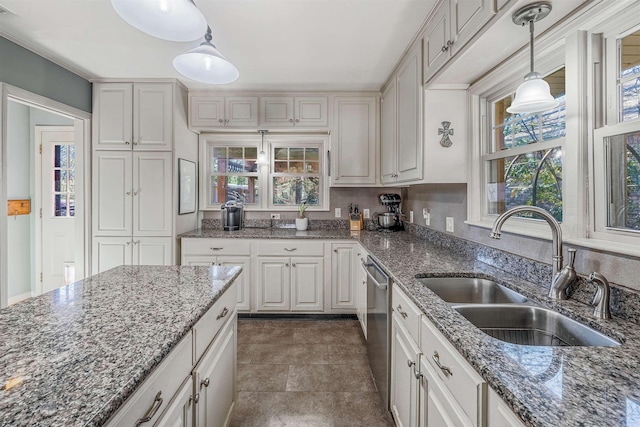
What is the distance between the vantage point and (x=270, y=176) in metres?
3.62

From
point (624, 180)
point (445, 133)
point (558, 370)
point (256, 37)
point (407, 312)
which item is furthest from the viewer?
point (256, 37)

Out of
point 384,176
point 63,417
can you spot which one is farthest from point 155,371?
point 384,176

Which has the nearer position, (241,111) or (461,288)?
(461,288)

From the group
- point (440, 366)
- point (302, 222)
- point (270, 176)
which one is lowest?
point (440, 366)

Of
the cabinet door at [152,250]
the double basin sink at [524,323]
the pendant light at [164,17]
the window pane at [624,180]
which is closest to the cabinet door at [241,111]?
the cabinet door at [152,250]

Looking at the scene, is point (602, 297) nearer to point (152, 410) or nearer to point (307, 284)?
point (152, 410)

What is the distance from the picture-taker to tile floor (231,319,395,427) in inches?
68.9

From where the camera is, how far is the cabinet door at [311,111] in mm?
3223

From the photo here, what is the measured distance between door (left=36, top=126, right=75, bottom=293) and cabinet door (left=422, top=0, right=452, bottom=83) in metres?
4.09

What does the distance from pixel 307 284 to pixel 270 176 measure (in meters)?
1.39

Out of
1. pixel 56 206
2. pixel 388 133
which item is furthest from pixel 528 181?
pixel 56 206

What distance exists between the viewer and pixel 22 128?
353 cm

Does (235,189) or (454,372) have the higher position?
(235,189)

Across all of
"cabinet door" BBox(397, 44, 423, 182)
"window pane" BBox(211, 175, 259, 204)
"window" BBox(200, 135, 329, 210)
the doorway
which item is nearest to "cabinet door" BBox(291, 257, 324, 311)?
"window" BBox(200, 135, 329, 210)
